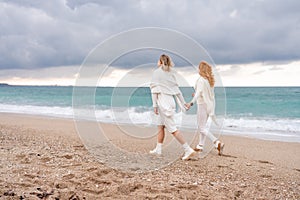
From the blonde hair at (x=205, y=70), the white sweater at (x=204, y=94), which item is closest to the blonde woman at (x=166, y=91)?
the white sweater at (x=204, y=94)

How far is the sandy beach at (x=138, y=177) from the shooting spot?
3980 mm

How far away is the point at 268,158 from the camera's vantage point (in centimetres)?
677

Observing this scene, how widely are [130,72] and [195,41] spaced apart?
1417 millimetres

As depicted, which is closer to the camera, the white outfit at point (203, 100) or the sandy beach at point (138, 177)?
the sandy beach at point (138, 177)

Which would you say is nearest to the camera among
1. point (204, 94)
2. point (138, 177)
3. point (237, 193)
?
point (237, 193)

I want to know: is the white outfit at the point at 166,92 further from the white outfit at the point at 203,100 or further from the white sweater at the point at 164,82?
the white outfit at the point at 203,100

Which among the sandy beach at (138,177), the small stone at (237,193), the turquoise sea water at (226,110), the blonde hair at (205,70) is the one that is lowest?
the small stone at (237,193)

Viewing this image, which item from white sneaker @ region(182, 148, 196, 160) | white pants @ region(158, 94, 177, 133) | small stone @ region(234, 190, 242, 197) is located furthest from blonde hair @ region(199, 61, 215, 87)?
small stone @ region(234, 190, 242, 197)

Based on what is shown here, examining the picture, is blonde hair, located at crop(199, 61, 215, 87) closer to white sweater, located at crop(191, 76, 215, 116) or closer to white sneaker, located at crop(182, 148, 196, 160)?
white sweater, located at crop(191, 76, 215, 116)

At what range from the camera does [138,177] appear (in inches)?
184

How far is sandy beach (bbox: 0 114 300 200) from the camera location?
13.1 feet

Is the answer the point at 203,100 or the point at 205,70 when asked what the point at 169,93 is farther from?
the point at 205,70

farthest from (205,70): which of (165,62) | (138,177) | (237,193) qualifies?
(237,193)

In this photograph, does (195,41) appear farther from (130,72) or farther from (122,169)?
(122,169)
